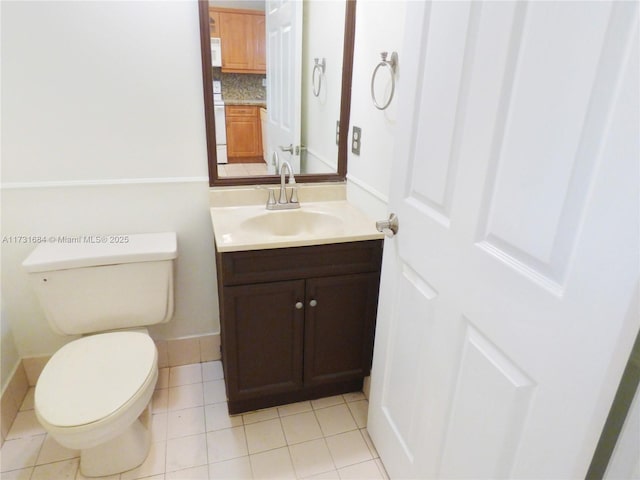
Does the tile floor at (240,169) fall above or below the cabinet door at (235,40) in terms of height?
below

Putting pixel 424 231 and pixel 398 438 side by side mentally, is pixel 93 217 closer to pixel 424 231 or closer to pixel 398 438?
pixel 424 231

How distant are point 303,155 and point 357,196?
1.08 feet

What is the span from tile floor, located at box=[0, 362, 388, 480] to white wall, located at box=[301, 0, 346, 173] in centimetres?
111

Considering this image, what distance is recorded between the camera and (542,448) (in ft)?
2.44

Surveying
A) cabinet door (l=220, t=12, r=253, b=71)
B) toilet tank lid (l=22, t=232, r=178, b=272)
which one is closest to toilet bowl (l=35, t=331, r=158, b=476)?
toilet tank lid (l=22, t=232, r=178, b=272)

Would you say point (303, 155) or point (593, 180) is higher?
point (593, 180)

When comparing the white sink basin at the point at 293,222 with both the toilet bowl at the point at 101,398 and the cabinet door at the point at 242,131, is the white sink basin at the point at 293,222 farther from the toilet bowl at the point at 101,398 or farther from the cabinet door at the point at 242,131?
the toilet bowl at the point at 101,398

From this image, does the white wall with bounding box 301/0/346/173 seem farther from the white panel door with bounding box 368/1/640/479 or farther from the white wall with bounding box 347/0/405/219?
the white panel door with bounding box 368/1/640/479

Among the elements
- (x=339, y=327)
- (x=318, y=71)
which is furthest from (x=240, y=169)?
(x=339, y=327)

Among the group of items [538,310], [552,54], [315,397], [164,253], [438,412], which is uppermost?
[552,54]

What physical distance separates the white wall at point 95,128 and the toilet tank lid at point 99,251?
0.06m

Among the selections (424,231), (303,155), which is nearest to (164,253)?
(303,155)

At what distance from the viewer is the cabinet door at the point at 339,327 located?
1581mm

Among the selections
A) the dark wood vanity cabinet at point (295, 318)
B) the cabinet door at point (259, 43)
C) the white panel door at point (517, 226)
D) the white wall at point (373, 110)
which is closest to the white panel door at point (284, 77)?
the cabinet door at point (259, 43)
